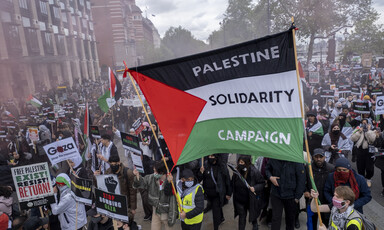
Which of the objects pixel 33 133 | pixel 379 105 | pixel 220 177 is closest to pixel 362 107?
pixel 379 105

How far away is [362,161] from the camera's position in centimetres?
607

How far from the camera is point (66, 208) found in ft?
13.6

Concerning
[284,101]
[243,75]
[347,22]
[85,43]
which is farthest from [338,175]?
[85,43]

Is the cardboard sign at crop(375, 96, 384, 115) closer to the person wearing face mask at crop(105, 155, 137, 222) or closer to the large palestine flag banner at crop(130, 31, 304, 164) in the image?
the large palestine flag banner at crop(130, 31, 304, 164)

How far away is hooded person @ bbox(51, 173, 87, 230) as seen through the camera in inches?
161

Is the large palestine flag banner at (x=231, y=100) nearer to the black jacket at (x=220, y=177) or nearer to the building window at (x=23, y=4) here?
the black jacket at (x=220, y=177)

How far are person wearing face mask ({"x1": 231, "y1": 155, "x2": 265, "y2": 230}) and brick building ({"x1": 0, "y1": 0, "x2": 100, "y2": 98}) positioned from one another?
22.0 metres

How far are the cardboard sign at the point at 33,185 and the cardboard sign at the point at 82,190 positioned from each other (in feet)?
1.70

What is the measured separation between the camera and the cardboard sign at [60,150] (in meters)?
5.25

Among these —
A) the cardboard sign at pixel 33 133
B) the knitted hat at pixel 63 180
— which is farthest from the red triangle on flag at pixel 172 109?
the cardboard sign at pixel 33 133

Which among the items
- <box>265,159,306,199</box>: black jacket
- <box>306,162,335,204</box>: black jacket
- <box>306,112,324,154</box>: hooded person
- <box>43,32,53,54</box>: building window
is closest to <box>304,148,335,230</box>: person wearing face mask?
<box>306,162,335,204</box>: black jacket

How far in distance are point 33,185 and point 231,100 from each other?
11.4 ft

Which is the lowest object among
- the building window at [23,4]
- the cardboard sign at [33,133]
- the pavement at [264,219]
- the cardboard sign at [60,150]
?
the pavement at [264,219]

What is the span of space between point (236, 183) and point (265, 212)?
1.19 meters
